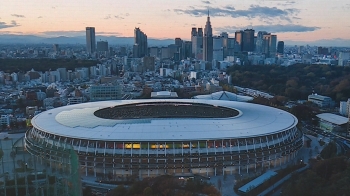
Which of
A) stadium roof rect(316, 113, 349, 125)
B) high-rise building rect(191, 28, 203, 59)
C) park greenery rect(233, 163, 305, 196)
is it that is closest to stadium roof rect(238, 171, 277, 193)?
park greenery rect(233, 163, 305, 196)

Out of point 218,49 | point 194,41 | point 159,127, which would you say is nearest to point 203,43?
point 218,49

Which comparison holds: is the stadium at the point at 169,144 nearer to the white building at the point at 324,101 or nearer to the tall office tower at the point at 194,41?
the white building at the point at 324,101

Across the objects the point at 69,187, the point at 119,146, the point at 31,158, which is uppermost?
the point at 31,158

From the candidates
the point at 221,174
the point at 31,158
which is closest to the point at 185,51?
the point at 221,174

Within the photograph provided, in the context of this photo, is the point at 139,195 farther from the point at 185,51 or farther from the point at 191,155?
the point at 185,51

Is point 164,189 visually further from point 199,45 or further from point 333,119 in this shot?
point 199,45

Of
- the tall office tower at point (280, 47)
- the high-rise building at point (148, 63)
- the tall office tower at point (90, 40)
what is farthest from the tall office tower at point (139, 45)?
the tall office tower at point (280, 47)
